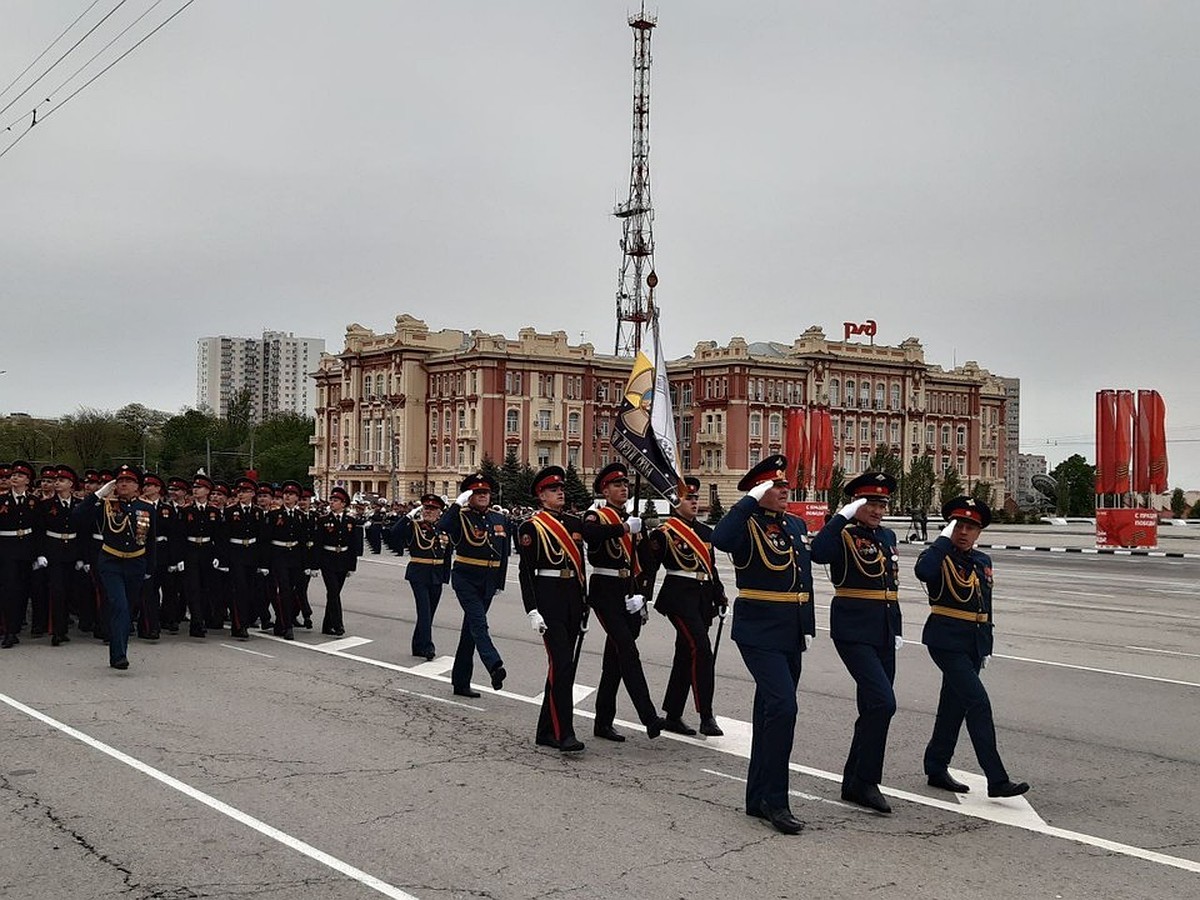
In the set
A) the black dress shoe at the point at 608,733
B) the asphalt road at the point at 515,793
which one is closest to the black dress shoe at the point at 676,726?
the asphalt road at the point at 515,793

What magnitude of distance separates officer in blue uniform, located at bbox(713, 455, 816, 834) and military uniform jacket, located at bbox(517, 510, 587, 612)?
1889 millimetres

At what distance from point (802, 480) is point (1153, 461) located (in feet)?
87.3

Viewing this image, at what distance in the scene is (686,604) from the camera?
942 centimetres

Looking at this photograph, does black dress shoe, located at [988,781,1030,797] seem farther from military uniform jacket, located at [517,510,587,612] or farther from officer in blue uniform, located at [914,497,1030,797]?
military uniform jacket, located at [517,510,587,612]

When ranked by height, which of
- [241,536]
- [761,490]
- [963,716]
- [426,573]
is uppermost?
[761,490]

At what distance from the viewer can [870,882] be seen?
6016 millimetres

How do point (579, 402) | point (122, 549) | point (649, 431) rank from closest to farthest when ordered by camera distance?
point (649, 431)
point (122, 549)
point (579, 402)

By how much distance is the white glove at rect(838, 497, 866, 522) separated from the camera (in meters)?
7.68

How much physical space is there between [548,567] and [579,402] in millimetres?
95356

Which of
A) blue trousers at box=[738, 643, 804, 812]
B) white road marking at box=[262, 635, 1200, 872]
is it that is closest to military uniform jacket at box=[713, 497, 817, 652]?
blue trousers at box=[738, 643, 804, 812]

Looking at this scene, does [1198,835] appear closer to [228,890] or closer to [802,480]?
[228,890]

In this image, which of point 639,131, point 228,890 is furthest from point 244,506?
point 639,131

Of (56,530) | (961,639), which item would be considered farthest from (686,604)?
(56,530)

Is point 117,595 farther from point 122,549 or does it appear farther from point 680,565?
point 680,565
